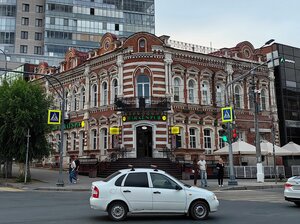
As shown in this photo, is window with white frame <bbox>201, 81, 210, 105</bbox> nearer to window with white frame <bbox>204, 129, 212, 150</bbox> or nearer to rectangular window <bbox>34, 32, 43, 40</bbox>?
window with white frame <bbox>204, 129, 212, 150</bbox>

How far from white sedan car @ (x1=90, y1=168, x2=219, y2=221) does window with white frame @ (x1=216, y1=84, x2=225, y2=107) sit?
26276 mm

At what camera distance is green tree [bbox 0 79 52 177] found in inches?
1069

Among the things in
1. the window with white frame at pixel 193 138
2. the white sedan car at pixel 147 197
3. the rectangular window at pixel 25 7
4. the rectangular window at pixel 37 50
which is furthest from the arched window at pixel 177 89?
the rectangular window at pixel 25 7

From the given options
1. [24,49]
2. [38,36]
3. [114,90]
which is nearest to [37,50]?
[24,49]

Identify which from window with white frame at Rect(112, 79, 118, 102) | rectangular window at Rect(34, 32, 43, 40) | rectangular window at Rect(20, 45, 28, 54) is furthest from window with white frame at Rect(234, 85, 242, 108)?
rectangular window at Rect(34, 32, 43, 40)

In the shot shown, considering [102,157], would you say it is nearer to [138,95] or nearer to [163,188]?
[138,95]

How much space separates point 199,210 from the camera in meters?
11.0

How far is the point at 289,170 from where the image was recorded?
33250 millimetres

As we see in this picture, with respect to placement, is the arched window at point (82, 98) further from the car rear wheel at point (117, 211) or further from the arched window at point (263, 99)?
the car rear wheel at point (117, 211)

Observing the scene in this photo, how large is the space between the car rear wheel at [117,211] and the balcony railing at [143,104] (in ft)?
67.5

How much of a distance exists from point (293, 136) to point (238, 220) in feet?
109

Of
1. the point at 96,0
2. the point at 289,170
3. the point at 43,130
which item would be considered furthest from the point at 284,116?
the point at 96,0

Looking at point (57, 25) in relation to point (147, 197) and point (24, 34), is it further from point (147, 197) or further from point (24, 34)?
point (147, 197)

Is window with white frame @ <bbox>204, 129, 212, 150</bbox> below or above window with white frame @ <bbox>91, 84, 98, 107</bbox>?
below
